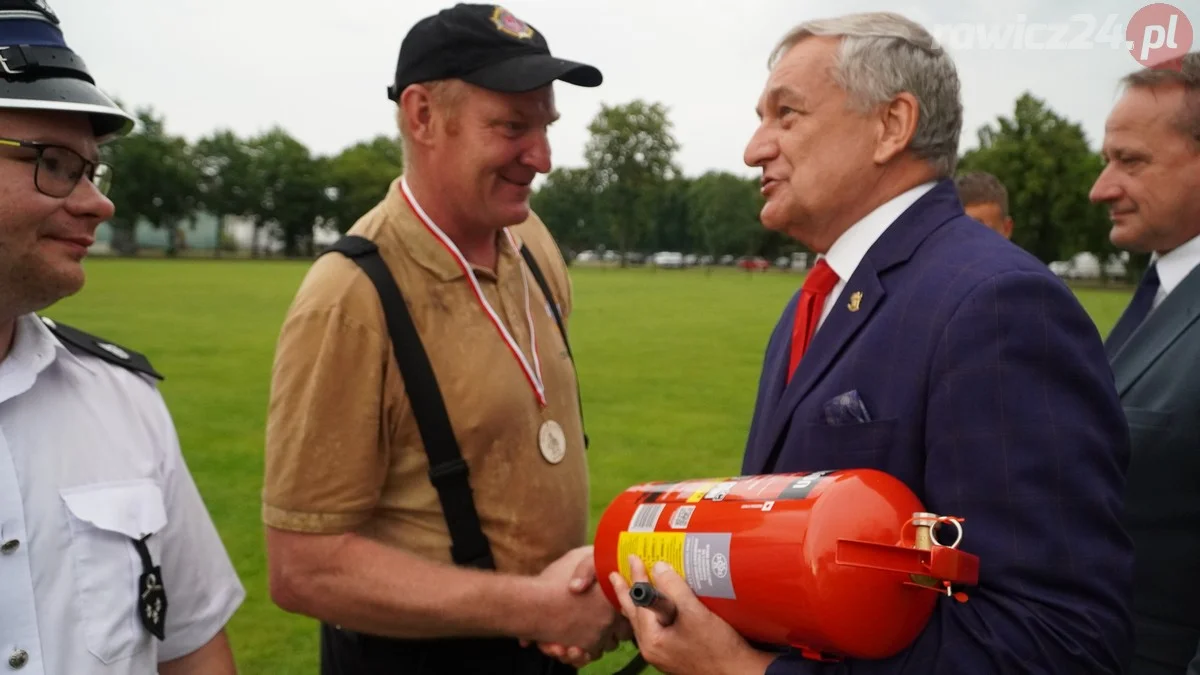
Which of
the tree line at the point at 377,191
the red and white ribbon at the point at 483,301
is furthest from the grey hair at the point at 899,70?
the tree line at the point at 377,191

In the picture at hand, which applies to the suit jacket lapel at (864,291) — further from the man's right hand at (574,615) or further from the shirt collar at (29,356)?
the shirt collar at (29,356)

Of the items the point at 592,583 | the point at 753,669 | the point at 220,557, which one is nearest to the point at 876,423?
the point at 753,669

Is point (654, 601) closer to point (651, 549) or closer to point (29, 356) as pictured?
point (651, 549)

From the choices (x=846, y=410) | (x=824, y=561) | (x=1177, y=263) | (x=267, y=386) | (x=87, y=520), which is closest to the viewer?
(x=824, y=561)

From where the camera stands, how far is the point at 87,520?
2271mm

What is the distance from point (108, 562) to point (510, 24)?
2090 mm

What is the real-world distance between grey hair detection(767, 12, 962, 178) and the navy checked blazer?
43 centimetres

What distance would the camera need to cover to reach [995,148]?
62875 mm

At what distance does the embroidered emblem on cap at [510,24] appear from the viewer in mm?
3152

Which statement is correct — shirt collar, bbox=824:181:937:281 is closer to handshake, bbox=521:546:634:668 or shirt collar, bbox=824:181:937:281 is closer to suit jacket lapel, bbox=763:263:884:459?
suit jacket lapel, bbox=763:263:884:459

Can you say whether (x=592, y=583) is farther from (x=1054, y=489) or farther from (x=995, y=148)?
(x=995, y=148)

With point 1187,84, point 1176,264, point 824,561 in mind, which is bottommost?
point 824,561

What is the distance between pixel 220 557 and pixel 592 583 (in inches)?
42.8

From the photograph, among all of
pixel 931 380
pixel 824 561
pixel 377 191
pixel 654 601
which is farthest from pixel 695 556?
pixel 377 191
